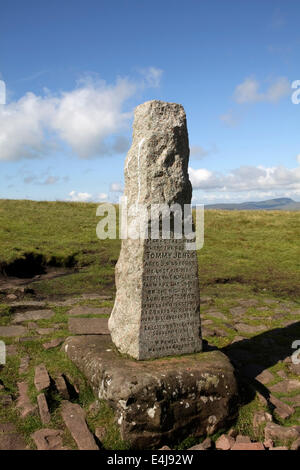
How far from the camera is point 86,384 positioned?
612 centimetres

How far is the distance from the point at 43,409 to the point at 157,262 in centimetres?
276

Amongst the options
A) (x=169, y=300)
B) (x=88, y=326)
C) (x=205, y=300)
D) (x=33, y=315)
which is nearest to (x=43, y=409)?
(x=169, y=300)

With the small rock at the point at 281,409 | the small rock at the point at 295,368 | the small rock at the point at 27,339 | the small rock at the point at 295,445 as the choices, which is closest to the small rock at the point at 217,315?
the small rock at the point at 295,368

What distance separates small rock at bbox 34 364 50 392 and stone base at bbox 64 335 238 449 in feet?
2.00

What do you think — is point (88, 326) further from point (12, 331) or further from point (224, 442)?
point (224, 442)

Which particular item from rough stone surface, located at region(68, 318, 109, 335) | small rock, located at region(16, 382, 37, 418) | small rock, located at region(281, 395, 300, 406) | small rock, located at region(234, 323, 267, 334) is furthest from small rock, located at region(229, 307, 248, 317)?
small rock, located at region(16, 382, 37, 418)

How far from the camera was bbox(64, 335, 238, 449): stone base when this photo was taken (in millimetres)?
5223

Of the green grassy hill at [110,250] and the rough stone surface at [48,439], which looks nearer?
the rough stone surface at [48,439]

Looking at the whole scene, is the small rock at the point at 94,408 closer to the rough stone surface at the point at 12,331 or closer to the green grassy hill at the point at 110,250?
the rough stone surface at the point at 12,331

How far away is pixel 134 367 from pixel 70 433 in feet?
4.14

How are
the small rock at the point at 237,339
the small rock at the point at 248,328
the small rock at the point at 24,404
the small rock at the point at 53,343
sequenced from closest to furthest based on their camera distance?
the small rock at the point at 24,404 → the small rock at the point at 53,343 → the small rock at the point at 237,339 → the small rock at the point at 248,328

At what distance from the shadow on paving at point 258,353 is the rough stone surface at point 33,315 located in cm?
450

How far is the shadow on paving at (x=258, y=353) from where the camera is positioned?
6.51 meters
